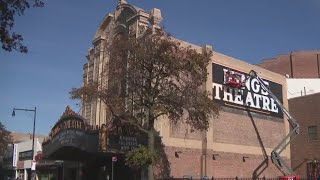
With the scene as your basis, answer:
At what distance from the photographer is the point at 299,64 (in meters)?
78.2

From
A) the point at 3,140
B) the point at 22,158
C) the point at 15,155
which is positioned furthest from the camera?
the point at 3,140

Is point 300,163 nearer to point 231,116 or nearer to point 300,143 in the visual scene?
point 300,143

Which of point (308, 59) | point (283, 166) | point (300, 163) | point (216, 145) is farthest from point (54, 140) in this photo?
point (308, 59)

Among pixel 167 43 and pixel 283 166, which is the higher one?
pixel 167 43

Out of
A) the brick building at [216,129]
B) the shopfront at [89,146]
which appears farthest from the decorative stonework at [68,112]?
the brick building at [216,129]

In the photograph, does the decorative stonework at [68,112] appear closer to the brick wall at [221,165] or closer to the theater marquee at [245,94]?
the brick wall at [221,165]

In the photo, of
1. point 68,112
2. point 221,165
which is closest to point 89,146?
point 68,112

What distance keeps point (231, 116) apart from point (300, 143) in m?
13.3

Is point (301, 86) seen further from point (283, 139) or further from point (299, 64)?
point (283, 139)

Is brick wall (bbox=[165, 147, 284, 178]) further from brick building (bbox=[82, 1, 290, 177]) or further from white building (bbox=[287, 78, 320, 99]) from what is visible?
white building (bbox=[287, 78, 320, 99])

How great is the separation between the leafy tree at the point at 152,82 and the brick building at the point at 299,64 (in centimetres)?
4888

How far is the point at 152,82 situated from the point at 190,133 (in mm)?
13250

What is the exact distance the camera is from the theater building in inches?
1480

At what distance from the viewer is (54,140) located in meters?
40.3
